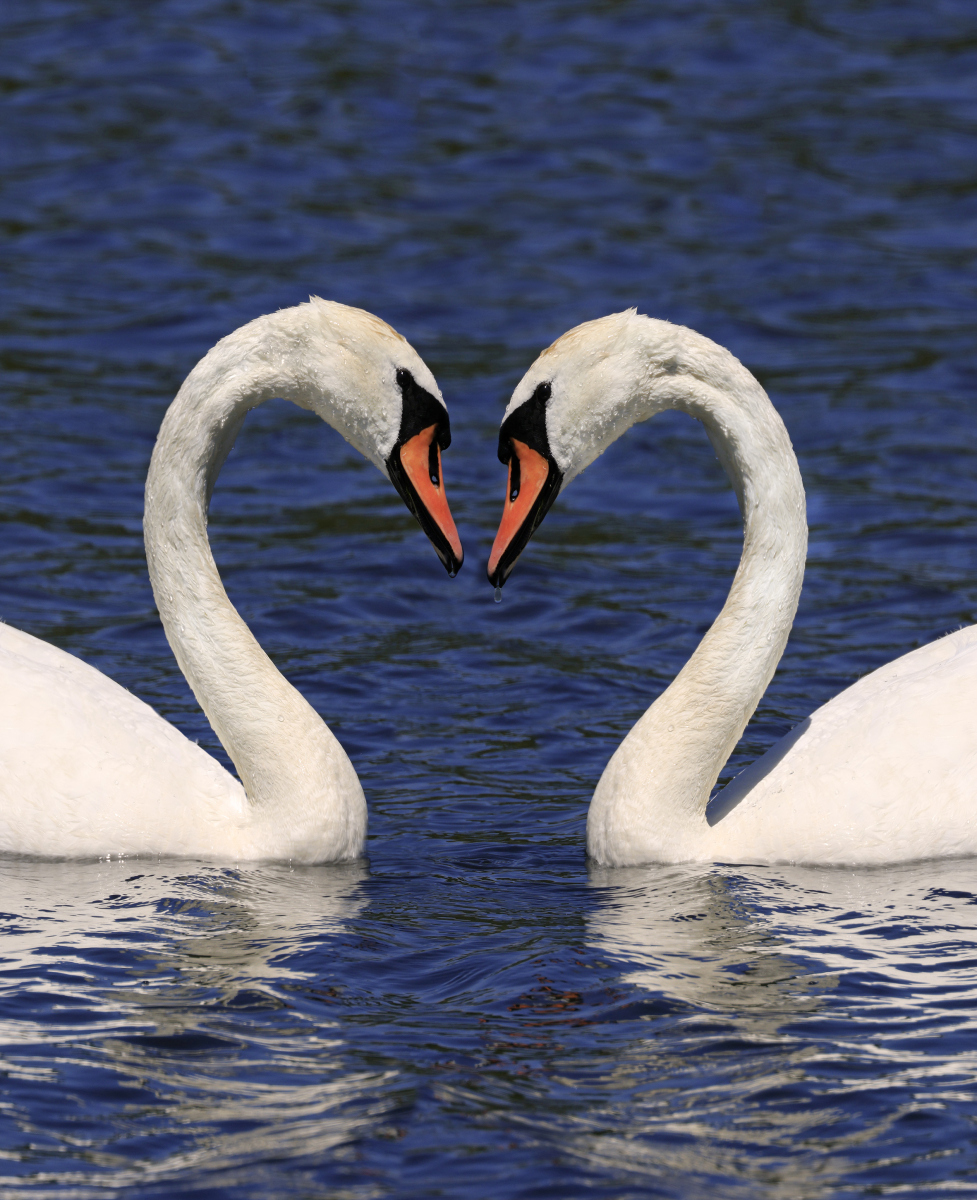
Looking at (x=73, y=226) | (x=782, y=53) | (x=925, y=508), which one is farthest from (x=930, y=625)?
(x=782, y=53)

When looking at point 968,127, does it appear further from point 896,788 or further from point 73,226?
point 896,788

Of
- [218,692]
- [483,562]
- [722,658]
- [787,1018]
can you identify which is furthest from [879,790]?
[483,562]

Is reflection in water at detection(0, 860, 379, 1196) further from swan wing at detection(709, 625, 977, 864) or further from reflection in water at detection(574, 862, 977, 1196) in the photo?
swan wing at detection(709, 625, 977, 864)

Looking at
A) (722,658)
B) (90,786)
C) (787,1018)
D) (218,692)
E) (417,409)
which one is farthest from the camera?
(218,692)

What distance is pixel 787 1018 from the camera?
6.95 metres

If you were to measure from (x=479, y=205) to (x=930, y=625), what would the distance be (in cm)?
943

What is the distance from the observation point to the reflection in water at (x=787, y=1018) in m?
6.06

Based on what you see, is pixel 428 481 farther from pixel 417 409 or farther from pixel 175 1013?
pixel 175 1013

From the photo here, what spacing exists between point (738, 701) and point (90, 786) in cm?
269

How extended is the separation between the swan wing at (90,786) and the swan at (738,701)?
1621 millimetres

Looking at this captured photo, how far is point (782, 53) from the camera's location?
23.3 meters

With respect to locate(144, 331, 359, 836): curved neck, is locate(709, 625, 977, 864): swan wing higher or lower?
lower

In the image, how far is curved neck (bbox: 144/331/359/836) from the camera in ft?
28.2

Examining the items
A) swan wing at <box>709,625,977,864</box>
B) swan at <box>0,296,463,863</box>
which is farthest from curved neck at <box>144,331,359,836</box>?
swan wing at <box>709,625,977,864</box>
